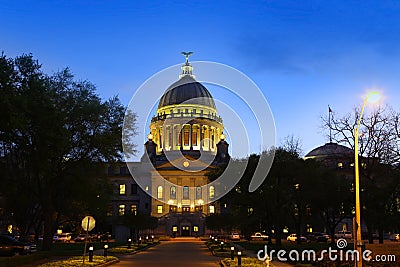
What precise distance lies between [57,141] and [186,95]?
5378 inches

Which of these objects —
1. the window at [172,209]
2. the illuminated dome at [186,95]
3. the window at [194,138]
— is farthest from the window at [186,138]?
the window at [172,209]

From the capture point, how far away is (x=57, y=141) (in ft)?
124

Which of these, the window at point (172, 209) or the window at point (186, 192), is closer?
the window at point (172, 209)

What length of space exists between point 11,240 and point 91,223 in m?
17.3

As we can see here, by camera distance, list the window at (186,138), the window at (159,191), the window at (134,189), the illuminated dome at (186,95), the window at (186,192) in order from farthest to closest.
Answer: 1. the illuminated dome at (186,95)
2. the window at (186,138)
3. the window at (134,189)
4. the window at (159,191)
5. the window at (186,192)

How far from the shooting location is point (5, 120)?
29203 mm

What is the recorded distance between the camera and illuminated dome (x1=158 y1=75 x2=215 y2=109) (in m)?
172

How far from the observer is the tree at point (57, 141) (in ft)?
119

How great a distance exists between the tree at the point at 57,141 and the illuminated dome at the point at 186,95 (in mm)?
123253

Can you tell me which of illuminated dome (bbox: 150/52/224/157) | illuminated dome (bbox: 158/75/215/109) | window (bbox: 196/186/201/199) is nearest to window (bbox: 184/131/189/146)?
illuminated dome (bbox: 150/52/224/157)

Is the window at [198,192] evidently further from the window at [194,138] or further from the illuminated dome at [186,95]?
the illuminated dome at [186,95]

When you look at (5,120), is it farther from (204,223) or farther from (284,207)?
(204,223)

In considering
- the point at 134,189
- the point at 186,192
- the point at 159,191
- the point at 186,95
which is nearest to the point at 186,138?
the point at 186,95

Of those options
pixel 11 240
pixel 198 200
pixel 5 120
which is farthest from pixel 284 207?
pixel 198 200
